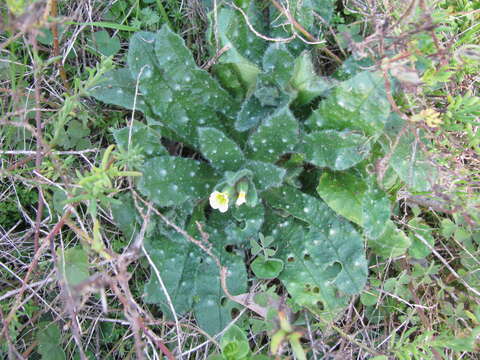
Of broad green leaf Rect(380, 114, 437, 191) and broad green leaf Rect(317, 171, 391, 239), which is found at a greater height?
broad green leaf Rect(380, 114, 437, 191)

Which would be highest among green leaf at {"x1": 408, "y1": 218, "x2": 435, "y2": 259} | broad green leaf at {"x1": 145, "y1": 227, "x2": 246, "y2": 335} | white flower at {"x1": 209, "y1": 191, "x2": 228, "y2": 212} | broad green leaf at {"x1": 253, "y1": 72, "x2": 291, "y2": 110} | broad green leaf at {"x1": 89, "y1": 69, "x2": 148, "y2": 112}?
broad green leaf at {"x1": 253, "y1": 72, "x2": 291, "y2": 110}

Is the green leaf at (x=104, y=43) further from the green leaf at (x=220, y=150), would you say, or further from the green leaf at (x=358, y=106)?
the green leaf at (x=358, y=106)

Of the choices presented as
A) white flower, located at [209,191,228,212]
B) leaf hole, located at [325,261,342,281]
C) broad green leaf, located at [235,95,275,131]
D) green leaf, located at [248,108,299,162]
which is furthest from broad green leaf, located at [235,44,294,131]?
leaf hole, located at [325,261,342,281]

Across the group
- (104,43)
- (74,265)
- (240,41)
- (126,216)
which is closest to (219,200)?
(126,216)

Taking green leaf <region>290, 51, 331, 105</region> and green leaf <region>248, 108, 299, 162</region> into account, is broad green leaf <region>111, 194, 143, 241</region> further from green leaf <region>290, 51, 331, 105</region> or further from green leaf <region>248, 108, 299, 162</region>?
green leaf <region>290, 51, 331, 105</region>

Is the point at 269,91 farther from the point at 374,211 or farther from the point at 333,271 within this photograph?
the point at 333,271

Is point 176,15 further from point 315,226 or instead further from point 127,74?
point 315,226

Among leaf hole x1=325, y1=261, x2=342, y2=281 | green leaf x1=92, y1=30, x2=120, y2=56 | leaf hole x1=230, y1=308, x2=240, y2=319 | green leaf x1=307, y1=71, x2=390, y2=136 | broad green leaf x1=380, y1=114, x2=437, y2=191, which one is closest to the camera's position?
green leaf x1=307, y1=71, x2=390, y2=136

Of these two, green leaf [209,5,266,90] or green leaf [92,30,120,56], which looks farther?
green leaf [92,30,120,56]
